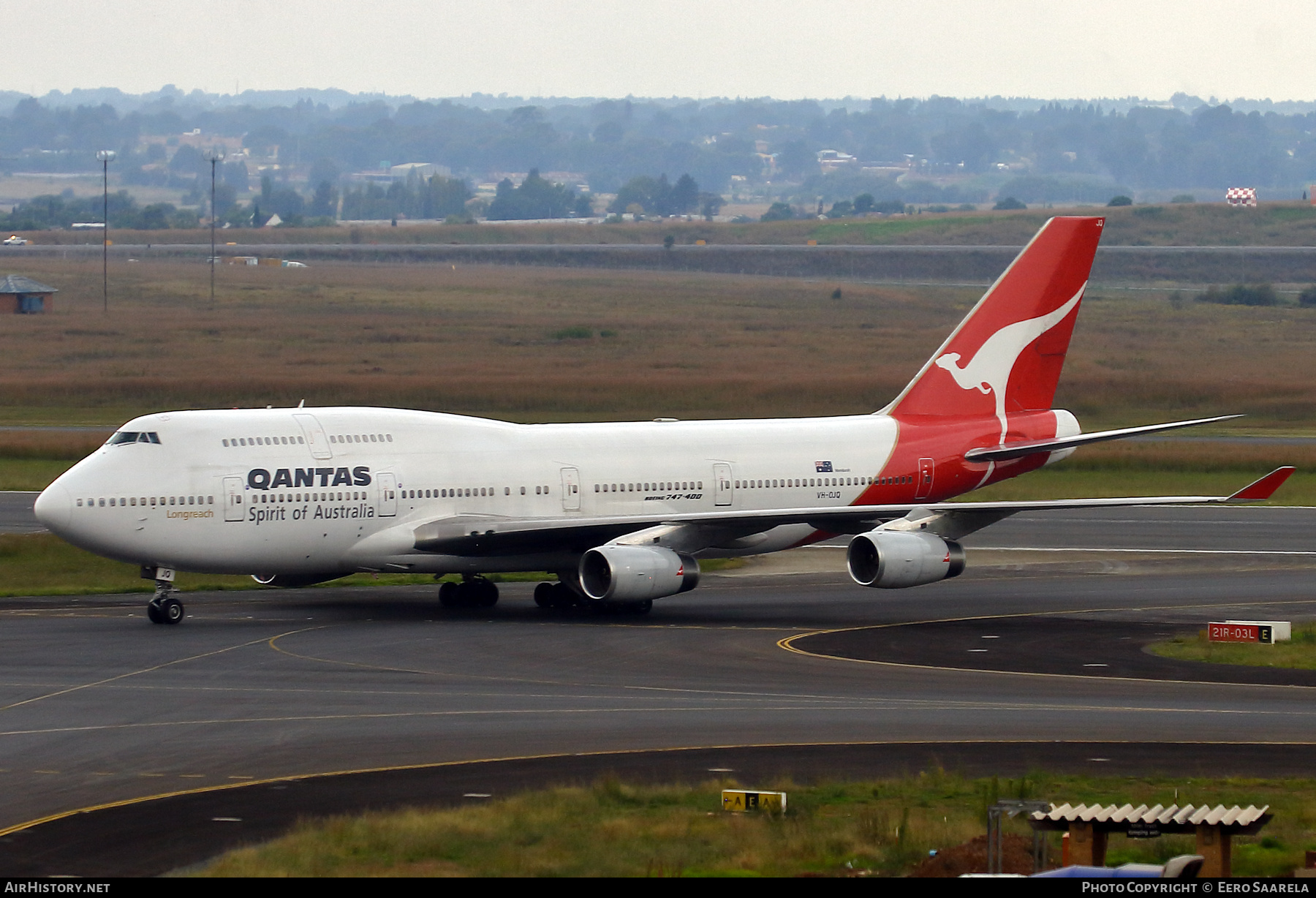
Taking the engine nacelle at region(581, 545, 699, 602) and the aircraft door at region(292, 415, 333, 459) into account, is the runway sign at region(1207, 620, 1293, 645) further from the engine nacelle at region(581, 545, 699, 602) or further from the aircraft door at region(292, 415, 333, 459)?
the aircraft door at region(292, 415, 333, 459)

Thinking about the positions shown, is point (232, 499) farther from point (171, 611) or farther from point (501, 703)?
point (501, 703)

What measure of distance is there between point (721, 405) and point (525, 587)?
36.3 m

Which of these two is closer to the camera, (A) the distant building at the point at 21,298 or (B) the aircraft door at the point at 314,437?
(B) the aircraft door at the point at 314,437

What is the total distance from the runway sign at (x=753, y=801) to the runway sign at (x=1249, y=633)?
18278 millimetres

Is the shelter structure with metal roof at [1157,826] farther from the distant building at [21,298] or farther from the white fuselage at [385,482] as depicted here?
the distant building at [21,298]

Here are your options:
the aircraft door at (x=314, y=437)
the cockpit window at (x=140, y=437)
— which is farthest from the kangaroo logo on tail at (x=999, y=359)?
the cockpit window at (x=140, y=437)

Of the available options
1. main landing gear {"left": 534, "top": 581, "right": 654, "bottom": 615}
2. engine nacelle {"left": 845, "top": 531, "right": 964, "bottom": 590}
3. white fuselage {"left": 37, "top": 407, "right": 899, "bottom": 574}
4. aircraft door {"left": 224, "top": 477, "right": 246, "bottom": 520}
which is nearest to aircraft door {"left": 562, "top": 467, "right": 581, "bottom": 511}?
white fuselage {"left": 37, "top": 407, "right": 899, "bottom": 574}

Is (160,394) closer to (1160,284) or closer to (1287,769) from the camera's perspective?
(1287,769)

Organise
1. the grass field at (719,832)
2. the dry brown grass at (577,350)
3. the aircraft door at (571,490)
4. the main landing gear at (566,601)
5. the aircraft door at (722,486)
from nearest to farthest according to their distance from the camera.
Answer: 1. the grass field at (719,832)
2. the main landing gear at (566,601)
3. the aircraft door at (571,490)
4. the aircraft door at (722,486)
5. the dry brown grass at (577,350)

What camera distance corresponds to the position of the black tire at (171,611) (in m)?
40.8

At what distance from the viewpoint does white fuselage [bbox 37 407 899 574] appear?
131 ft

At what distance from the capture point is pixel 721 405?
3342 inches

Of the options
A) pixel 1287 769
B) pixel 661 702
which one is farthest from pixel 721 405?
pixel 1287 769

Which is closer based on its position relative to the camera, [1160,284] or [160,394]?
[160,394]
